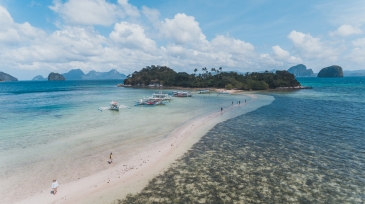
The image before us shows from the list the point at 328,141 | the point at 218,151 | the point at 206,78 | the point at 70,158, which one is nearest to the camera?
the point at 70,158

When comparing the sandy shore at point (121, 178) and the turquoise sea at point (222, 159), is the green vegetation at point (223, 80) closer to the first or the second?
the turquoise sea at point (222, 159)

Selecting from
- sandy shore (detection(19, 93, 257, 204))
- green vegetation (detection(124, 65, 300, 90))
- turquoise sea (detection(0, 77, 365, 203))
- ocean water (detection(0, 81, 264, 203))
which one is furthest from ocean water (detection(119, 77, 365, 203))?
→ green vegetation (detection(124, 65, 300, 90))

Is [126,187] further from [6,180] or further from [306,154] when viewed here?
[306,154]

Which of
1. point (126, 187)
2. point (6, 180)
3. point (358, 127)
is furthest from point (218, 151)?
point (358, 127)

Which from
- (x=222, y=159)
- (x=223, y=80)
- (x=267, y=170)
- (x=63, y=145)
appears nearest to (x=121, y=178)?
(x=222, y=159)

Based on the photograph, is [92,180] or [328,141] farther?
[328,141]

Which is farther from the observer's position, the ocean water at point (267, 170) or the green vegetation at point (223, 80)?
the green vegetation at point (223, 80)

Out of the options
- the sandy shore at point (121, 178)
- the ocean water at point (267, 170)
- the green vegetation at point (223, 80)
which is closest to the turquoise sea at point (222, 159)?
the ocean water at point (267, 170)
